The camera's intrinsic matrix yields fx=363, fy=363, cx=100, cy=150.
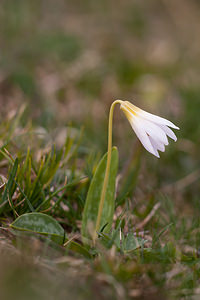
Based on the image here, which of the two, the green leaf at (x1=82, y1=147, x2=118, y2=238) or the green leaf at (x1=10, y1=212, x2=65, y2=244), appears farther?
the green leaf at (x1=82, y1=147, x2=118, y2=238)

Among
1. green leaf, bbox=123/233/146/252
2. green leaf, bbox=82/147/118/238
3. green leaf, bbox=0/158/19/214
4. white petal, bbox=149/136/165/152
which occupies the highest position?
white petal, bbox=149/136/165/152

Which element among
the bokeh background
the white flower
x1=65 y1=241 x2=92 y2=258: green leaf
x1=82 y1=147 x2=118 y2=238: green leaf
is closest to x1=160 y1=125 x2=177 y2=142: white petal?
the white flower

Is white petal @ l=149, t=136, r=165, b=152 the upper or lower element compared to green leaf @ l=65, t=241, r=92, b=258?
upper

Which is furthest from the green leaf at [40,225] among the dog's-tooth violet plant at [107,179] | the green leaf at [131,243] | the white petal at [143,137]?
the white petal at [143,137]

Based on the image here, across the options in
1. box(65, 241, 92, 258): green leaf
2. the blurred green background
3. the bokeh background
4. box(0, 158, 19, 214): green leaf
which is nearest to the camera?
box(65, 241, 92, 258): green leaf

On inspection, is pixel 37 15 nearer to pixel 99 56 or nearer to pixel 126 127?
pixel 99 56

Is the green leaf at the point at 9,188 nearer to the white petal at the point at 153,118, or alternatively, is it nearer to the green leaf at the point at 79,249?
the green leaf at the point at 79,249

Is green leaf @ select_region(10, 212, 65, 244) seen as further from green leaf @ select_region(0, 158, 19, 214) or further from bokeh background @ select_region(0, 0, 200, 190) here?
bokeh background @ select_region(0, 0, 200, 190)

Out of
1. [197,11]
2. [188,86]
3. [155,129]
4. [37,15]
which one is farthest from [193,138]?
[197,11]
